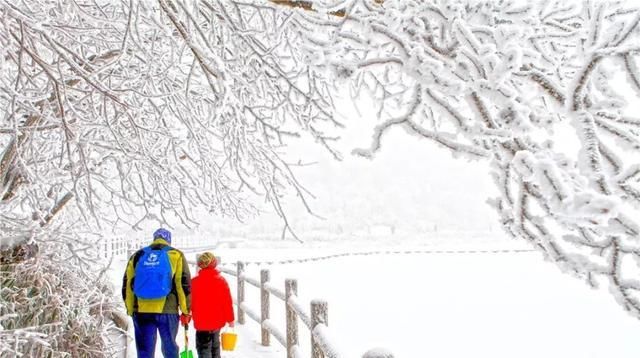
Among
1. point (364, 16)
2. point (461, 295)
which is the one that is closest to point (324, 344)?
point (364, 16)

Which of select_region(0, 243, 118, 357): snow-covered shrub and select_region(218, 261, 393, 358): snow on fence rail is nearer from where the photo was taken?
select_region(218, 261, 393, 358): snow on fence rail

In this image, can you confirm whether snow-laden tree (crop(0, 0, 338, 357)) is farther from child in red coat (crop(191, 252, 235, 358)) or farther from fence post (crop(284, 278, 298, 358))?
fence post (crop(284, 278, 298, 358))

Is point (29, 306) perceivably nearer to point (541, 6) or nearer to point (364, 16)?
point (364, 16)

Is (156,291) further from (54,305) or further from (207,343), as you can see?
(207,343)

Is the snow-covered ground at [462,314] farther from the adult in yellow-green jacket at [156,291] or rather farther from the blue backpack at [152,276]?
the blue backpack at [152,276]

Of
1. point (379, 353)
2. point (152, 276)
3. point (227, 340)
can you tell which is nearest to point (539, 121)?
point (379, 353)

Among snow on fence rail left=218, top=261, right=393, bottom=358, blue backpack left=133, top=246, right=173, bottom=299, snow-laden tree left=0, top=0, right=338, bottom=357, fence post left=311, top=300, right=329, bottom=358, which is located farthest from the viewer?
blue backpack left=133, top=246, right=173, bottom=299

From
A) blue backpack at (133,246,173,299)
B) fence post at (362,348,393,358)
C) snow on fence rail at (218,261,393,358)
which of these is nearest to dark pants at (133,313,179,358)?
blue backpack at (133,246,173,299)

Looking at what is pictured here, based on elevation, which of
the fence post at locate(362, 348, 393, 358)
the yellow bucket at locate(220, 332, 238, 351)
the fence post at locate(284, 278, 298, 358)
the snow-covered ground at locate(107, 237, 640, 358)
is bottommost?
the snow-covered ground at locate(107, 237, 640, 358)

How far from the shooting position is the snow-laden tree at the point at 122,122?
3168 millimetres

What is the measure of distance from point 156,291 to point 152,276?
135 mm

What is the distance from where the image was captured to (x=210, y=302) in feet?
19.5

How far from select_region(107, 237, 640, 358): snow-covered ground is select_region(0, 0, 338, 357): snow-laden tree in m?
1.46

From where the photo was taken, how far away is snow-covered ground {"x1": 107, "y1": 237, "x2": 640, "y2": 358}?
32.3 feet
